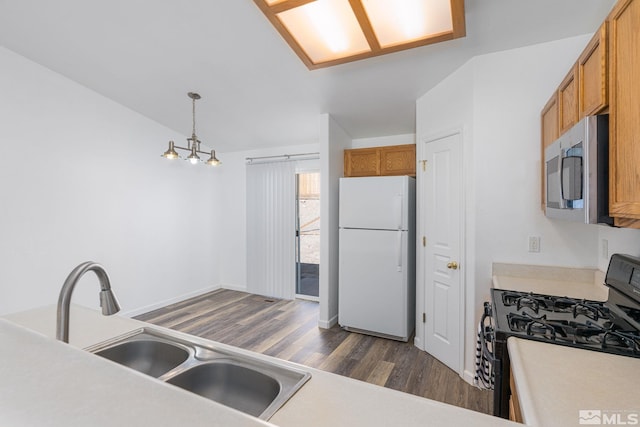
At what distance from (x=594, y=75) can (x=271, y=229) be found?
4102 mm

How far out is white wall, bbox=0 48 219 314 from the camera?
9.68 ft

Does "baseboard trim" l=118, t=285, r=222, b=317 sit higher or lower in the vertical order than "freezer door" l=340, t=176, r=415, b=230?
lower

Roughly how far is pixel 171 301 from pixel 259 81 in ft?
10.9

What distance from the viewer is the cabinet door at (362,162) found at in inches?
149

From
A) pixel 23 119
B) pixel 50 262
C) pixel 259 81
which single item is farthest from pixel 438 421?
pixel 23 119

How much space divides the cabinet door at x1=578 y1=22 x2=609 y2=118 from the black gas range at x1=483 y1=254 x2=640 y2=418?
0.73 m

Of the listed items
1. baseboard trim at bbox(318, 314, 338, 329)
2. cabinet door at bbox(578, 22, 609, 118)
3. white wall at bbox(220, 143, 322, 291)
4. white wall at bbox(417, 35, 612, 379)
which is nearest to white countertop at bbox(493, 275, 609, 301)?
white wall at bbox(417, 35, 612, 379)

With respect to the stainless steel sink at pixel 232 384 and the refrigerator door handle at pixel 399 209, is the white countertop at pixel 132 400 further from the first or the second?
the refrigerator door handle at pixel 399 209

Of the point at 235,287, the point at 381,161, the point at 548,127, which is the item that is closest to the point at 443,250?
the point at 548,127

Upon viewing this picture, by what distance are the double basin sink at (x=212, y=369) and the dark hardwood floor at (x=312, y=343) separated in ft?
5.58

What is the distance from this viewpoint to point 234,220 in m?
5.14

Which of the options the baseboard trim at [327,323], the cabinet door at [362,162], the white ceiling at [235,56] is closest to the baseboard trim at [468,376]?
the baseboard trim at [327,323]

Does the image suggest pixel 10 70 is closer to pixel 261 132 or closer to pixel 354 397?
pixel 261 132

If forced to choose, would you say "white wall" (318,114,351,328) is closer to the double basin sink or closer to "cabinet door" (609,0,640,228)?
the double basin sink
